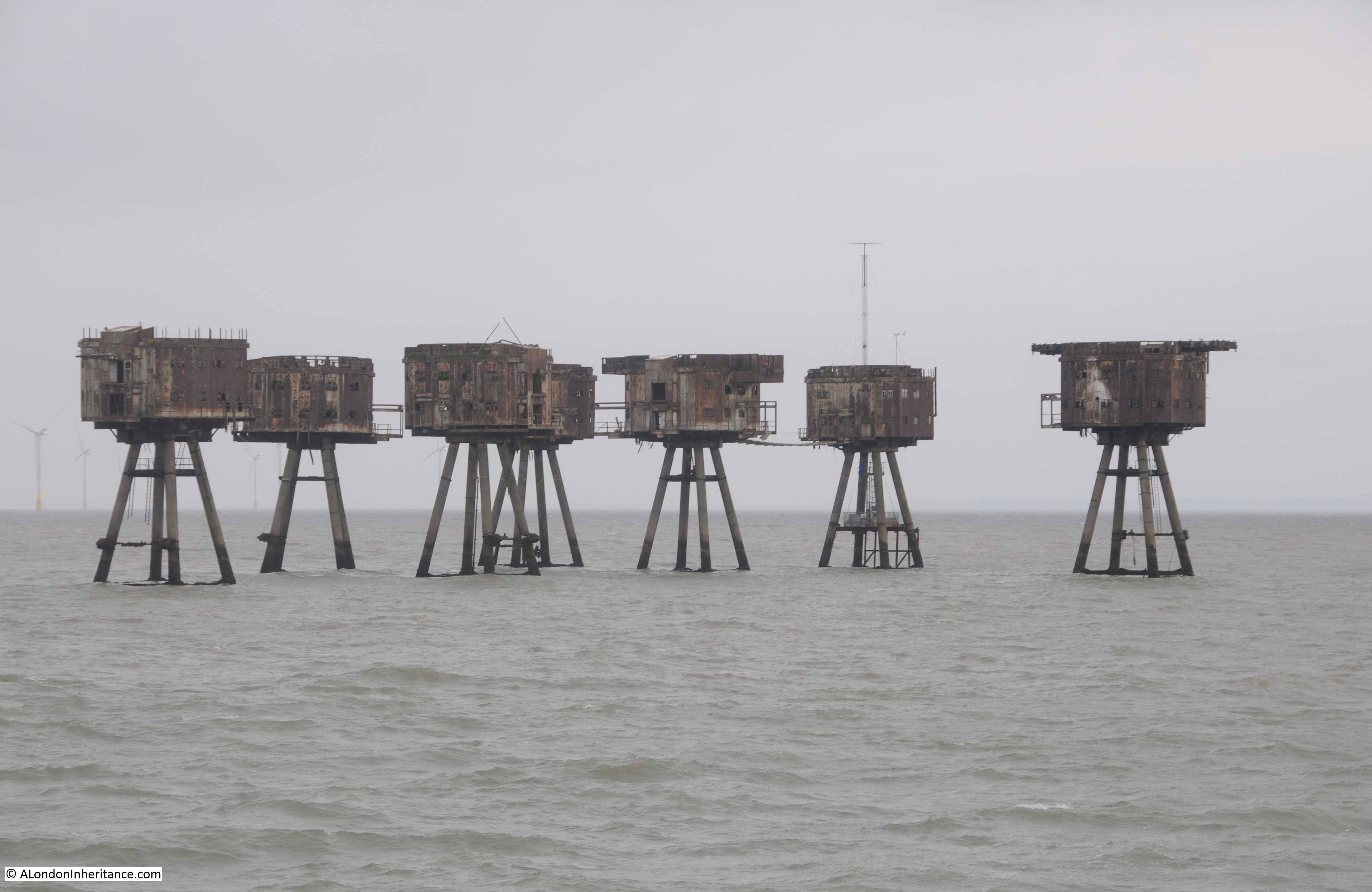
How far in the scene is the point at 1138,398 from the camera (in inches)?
2247

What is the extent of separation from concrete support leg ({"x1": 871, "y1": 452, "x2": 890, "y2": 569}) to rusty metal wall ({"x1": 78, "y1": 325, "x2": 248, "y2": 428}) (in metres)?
25.8

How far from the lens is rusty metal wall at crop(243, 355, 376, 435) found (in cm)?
6062

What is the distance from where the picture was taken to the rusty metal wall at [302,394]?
60625 mm

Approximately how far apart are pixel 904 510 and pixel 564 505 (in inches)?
569

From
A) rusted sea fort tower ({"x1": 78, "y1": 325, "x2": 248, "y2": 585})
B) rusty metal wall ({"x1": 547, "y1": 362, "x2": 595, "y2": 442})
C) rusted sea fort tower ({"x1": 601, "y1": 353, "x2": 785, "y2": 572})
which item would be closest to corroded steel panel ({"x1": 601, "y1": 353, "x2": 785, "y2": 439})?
rusted sea fort tower ({"x1": 601, "y1": 353, "x2": 785, "y2": 572})

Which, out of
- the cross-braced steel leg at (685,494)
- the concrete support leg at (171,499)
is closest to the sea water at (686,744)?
the concrete support leg at (171,499)

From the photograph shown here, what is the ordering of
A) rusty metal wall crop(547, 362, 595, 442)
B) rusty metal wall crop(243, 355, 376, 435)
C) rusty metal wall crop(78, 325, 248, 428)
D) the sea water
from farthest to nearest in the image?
rusty metal wall crop(547, 362, 595, 442)
rusty metal wall crop(243, 355, 376, 435)
rusty metal wall crop(78, 325, 248, 428)
the sea water

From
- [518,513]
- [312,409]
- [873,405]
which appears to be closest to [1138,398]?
[873,405]

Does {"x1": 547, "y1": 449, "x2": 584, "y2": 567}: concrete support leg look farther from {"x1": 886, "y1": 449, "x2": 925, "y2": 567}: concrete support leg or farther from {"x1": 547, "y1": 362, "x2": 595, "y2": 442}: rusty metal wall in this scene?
{"x1": 886, "y1": 449, "x2": 925, "y2": 567}: concrete support leg

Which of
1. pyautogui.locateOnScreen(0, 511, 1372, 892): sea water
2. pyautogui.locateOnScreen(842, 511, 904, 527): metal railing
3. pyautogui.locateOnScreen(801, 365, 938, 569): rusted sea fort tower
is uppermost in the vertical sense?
pyautogui.locateOnScreen(801, 365, 938, 569): rusted sea fort tower

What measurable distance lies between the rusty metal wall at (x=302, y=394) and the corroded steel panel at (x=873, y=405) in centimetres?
1867

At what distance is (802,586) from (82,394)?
2651 centimetres

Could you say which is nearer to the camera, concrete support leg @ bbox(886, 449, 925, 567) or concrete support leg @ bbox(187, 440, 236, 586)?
concrete support leg @ bbox(187, 440, 236, 586)

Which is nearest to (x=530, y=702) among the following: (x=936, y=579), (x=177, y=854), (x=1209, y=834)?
(x=177, y=854)
